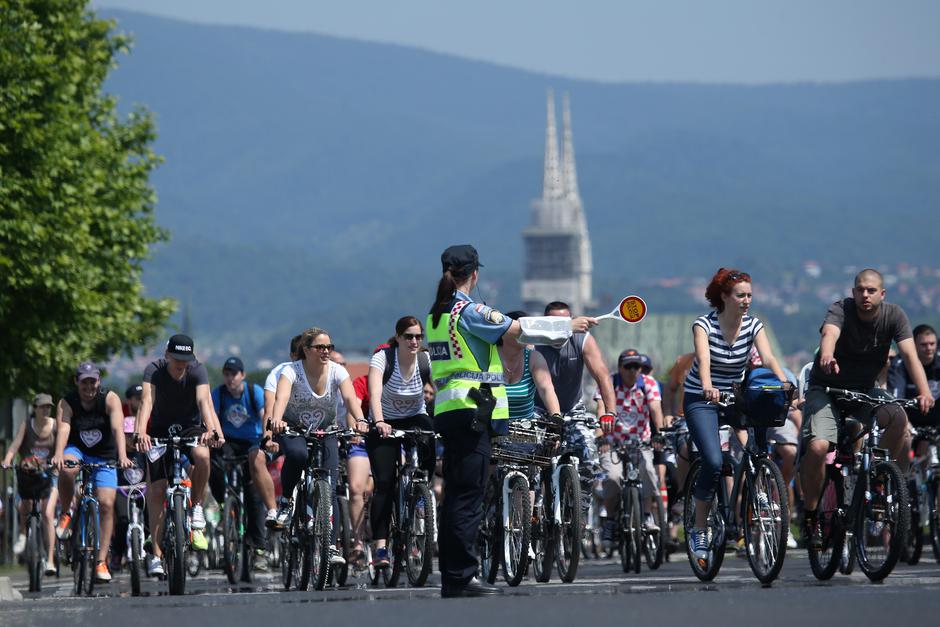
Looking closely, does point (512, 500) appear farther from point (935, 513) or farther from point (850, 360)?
point (935, 513)

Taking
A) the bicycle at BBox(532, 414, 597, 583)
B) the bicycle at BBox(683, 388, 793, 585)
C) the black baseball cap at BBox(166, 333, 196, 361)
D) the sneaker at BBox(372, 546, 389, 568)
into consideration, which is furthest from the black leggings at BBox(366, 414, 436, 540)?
the bicycle at BBox(683, 388, 793, 585)

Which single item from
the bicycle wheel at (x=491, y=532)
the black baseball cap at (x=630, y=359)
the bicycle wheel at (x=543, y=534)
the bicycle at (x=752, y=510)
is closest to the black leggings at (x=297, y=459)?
the bicycle wheel at (x=491, y=532)

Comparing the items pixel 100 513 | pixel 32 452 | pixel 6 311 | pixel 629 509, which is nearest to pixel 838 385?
pixel 629 509

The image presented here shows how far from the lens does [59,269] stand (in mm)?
33000

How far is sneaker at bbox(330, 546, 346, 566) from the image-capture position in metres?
12.7

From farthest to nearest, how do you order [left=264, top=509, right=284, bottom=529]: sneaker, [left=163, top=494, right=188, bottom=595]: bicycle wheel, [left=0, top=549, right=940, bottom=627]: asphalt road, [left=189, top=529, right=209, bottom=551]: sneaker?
[left=264, top=509, right=284, bottom=529]: sneaker < [left=189, top=529, right=209, bottom=551]: sneaker < [left=163, top=494, right=188, bottom=595]: bicycle wheel < [left=0, top=549, right=940, bottom=627]: asphalt road

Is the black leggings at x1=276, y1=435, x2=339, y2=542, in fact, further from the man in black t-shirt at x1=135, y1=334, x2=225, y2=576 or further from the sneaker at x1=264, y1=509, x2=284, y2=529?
the man in black t-shirt at x1=135, y1=334, x2=225, y2=576

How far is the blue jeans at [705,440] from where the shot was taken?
11820mm

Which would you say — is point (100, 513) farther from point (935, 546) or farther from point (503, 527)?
point (935, 546)

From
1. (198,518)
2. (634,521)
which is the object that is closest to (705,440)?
(198,518)

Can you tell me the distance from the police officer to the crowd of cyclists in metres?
0.14

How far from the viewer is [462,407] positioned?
1081 centimetres

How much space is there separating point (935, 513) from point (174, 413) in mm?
5081

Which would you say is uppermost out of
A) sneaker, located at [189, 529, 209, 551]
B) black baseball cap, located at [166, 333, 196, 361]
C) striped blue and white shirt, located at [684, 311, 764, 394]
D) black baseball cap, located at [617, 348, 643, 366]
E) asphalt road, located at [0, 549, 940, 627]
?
black baseball cap, located at [617, 348, 643, 366]
